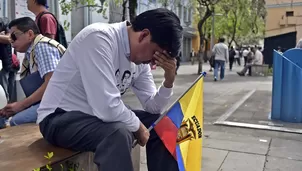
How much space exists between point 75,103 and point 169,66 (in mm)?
684

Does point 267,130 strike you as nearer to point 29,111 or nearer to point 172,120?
point 172,120

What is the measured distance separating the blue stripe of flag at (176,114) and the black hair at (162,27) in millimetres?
616

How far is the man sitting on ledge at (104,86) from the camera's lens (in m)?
2.11

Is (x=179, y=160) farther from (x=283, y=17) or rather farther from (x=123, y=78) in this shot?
(x=283, y=17)

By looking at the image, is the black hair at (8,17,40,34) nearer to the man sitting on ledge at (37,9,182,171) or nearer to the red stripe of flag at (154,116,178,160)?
the man sitting on ledge at (37,9,182,171)

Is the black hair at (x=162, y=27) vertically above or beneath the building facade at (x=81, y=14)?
beneath

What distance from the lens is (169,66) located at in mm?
2506

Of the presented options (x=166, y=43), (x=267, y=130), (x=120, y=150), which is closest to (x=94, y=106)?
(x=120, y=150)

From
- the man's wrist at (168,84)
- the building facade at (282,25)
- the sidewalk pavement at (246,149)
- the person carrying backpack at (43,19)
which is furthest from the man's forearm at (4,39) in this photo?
the building facade at (282,25)

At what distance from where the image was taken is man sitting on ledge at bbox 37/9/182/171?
6.93 feet

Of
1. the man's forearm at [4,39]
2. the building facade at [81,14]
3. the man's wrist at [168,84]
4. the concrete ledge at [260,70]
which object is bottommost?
the concrete ledge at [260,70]

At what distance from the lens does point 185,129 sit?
2826 mm

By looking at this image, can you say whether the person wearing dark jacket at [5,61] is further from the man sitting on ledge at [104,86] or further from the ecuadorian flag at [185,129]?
the ecuadorian flag at [185,129]

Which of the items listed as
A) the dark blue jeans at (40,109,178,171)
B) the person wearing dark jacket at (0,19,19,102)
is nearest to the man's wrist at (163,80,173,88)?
the dark blue jeans at (40,109,178,171)
